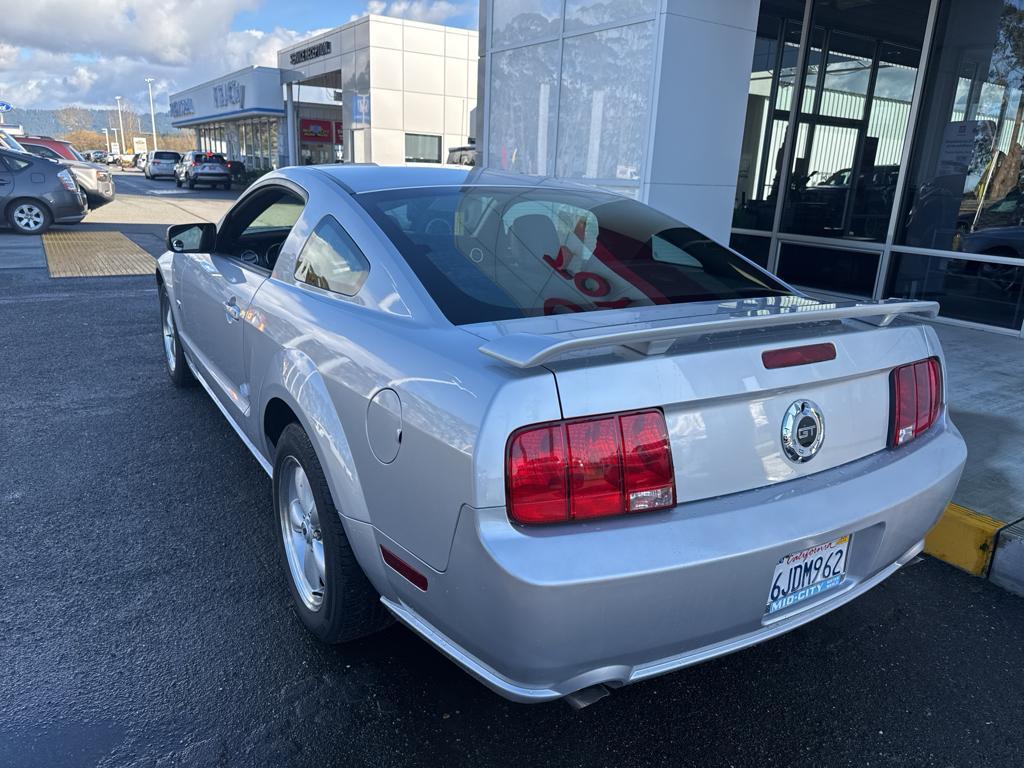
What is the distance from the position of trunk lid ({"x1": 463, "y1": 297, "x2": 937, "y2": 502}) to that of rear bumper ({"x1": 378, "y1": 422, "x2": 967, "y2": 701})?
9 centimetres

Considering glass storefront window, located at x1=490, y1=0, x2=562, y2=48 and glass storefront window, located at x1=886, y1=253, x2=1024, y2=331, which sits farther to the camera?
glass storefront window, located at x1=490, y1=0, x2=562, y2=48

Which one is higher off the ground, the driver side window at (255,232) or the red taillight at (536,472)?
the driver side window at (255,232)

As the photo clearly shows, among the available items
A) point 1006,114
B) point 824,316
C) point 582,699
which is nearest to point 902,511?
point 824,316

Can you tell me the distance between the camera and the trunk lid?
5.99ft

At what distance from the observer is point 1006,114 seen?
7.52m

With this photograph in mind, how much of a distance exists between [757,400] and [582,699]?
2.86 ft

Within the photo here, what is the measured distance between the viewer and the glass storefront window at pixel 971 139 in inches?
293

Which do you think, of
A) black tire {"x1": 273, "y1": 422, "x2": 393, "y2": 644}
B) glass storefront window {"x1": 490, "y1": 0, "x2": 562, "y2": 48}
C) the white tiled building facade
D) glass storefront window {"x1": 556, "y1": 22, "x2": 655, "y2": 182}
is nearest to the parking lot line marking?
glass storefront window {"x1": 490, "y1": 0, "x2": 562, "y2": 48}

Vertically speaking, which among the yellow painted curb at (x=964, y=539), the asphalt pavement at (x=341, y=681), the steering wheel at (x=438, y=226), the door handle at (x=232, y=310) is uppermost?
the steering wheel at (x=438, y=226)

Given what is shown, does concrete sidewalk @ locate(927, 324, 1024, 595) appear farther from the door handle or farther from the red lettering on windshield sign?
the door handle

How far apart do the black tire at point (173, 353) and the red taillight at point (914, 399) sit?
4.25 metres

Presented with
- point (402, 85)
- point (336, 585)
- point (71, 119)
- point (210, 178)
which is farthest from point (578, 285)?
point (71, 119)

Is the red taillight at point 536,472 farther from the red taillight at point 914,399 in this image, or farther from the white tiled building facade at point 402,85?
the white tiled building facade at point 402,85

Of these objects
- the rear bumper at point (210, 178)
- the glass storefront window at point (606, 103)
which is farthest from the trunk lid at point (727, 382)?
the rear bumper at point (210, 178)
